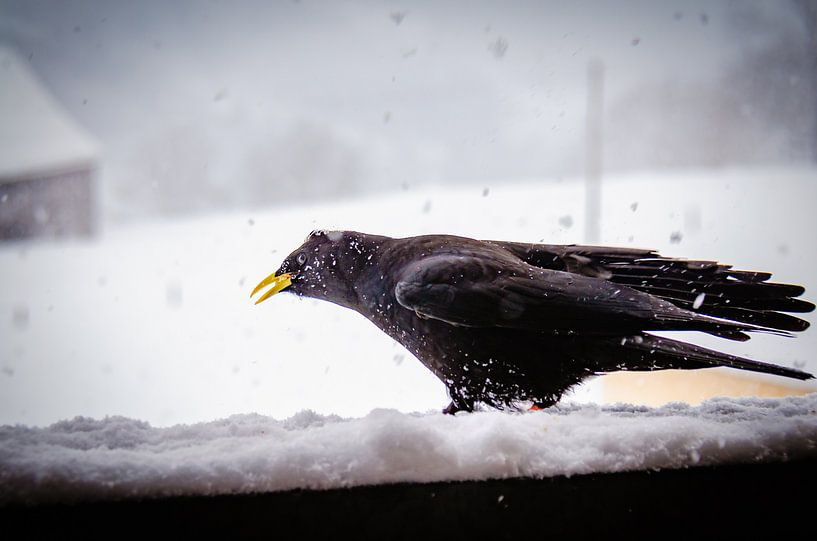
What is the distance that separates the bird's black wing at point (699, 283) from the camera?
106 centimetres

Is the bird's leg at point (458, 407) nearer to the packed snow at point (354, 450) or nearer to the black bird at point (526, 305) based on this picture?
the black bird at point (526, 305)

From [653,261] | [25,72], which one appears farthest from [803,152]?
[25,72]

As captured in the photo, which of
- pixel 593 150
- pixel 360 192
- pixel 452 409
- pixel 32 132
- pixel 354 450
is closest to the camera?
pixel 354 450

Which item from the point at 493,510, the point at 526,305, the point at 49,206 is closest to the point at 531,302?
the point at 526,305

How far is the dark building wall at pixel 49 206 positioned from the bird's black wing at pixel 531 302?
2.02ft

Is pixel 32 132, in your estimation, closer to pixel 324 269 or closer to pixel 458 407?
pixel 324 269

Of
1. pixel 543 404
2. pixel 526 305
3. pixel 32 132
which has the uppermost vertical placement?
pixel 32 132

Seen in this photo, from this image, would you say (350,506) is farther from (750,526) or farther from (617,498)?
(750,526)

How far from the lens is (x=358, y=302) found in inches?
43.1

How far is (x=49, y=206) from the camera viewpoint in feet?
3.16

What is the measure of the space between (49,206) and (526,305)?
88 cm

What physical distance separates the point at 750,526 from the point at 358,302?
764 mm

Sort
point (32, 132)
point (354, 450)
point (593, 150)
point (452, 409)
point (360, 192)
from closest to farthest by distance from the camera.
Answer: point (354, 450) → point (32, 132) → point (452, 409) → point (360, 192) → point (593, 150)

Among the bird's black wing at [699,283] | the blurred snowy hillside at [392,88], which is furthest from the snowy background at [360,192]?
the bird's black wing at [699,283]
